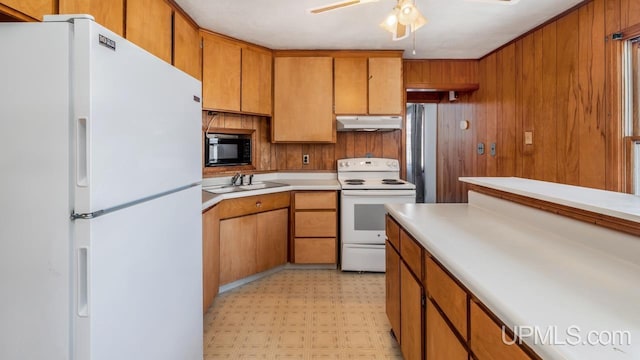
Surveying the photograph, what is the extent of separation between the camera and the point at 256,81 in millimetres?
3332

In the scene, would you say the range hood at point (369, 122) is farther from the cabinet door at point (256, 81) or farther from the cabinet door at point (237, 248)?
the cabinet door at point (237, 248)

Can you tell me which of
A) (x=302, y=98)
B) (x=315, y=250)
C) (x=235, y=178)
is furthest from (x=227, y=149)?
(x=315, y=250)

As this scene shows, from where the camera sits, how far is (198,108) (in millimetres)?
1620

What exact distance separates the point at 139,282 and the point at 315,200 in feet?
7.64

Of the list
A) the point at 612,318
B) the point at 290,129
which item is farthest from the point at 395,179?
the point at 612,318

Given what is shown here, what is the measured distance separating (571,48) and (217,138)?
3.14m

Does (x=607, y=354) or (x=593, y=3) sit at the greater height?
(x=593, y=3)

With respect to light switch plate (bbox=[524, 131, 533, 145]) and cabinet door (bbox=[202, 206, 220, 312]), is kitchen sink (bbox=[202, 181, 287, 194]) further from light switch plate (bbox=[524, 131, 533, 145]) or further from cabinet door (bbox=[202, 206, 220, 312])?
light switch plate (bbox=[524, 131, 533, 145])

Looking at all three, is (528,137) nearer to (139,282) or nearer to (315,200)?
(315,200)

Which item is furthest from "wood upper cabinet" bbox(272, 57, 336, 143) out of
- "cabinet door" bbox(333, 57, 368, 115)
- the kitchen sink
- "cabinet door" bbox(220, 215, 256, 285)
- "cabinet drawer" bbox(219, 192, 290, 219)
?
"cabinet door" bbox(220, 215, 256, 285)

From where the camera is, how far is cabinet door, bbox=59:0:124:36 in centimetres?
141

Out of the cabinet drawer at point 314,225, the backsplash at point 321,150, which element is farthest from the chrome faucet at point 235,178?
the cabinet drawer at point 314,225

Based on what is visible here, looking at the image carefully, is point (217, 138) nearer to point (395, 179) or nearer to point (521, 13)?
point (395, 179)

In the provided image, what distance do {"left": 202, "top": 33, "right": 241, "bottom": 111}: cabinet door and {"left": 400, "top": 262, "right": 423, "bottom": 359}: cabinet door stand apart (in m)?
2.21
